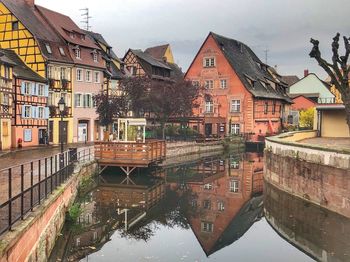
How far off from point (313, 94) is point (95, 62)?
4881 cm

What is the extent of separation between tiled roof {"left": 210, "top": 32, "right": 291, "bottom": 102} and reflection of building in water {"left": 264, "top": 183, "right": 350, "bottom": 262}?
136ft

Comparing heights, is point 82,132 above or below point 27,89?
below

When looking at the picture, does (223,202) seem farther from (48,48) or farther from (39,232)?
(48,48)

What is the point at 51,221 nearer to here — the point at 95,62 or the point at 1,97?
the point at 1,97

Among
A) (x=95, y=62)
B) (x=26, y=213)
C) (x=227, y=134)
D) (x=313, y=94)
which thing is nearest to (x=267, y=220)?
(x=26, y=213)

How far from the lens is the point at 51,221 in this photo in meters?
13.9

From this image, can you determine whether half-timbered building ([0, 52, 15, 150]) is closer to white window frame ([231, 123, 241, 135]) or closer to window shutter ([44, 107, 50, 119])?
window shutter ([44, 107, 50, 119])

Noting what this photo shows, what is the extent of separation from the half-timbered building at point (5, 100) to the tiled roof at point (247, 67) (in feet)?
117

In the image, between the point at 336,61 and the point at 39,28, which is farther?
the point at 39,28

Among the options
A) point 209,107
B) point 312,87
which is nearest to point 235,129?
point 209,107

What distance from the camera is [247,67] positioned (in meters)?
67.8

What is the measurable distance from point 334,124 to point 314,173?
1936 centimetres

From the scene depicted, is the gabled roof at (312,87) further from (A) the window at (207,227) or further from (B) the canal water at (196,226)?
(A) the window at (207,227)

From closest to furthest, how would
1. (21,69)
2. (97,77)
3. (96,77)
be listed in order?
(21,69)
(96,77)
(97,77)
